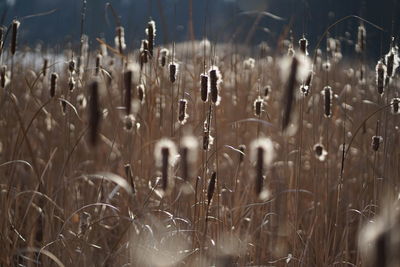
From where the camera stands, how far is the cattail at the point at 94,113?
2.52ft

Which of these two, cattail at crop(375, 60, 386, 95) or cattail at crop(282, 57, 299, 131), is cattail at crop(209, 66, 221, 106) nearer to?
cattail at crop(282, 57, 299, 131)

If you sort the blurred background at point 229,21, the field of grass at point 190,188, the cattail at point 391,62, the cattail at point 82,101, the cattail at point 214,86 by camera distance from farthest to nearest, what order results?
1. the cattail at point 82,101
2. the blurred background at point 229,21
3. the cattail at point 391,62
4. the cattail at point 214,86
5. the field of grass at point 190,188

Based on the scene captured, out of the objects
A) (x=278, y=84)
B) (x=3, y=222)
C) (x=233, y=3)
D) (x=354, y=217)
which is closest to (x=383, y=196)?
(x=354, y=217)

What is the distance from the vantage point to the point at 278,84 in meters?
4.42

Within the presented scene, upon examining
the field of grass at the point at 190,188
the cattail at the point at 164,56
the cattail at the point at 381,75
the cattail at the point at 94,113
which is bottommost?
the field of grass at the point at 190,188

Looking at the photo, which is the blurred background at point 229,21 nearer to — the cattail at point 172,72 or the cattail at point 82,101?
the cattail at point 172,72

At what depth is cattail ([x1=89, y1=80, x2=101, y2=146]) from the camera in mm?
767

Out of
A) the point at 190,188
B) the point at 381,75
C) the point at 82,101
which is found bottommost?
the point at 190,188

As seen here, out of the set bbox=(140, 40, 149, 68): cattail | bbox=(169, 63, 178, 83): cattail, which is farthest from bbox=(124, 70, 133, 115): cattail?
bbox=(140, 40, 149, 68): cattail

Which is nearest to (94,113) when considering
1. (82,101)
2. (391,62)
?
(391,62)

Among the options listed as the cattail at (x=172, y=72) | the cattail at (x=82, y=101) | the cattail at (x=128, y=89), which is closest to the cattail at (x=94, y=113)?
the cattail at (x=128, y=89)

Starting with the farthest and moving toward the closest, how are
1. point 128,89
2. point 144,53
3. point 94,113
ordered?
point 144,53 < point 128,89 < point 94,113

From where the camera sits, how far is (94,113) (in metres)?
0.80

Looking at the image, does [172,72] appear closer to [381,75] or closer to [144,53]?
[144,53]
